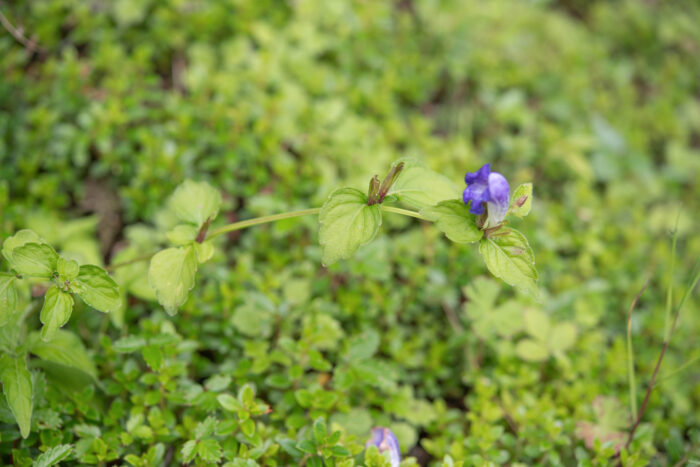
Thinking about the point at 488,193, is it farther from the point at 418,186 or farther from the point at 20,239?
the point at 20,239

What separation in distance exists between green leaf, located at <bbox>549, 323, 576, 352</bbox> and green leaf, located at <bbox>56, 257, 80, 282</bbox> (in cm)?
201

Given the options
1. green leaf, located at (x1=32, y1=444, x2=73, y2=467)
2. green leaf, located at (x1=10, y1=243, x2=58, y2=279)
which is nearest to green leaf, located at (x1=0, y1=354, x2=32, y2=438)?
green leaf, located at (x1=32, y1=444, x2=73, y2=467)

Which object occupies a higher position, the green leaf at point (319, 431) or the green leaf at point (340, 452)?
the green leaf at point (319, 431)

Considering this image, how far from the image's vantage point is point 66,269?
5.05 ft

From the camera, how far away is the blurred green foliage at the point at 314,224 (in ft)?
6.40

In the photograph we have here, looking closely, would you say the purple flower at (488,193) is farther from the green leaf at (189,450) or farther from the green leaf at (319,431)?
the green leaf at (189,450)

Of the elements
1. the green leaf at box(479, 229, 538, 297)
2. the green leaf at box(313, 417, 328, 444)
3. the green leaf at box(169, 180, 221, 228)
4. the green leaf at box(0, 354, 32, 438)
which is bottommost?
the green leaf at box(313, 417, 328, 444)

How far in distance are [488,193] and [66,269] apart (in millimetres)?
1287

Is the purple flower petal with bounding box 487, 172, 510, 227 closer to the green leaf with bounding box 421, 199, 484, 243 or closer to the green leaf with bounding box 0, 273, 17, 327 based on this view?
the green leaf with bounding box 421, 199, 484, 243

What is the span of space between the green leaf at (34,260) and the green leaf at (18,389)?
291 millimetres

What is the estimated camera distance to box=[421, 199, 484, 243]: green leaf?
1.51 m

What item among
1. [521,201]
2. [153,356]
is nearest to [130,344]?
[153,356]

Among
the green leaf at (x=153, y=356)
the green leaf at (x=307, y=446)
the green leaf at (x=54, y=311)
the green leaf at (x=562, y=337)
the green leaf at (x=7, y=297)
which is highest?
the green leaf at (x=7, y=297)

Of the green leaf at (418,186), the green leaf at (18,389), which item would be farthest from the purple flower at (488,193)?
the green leaf at (18,389)
